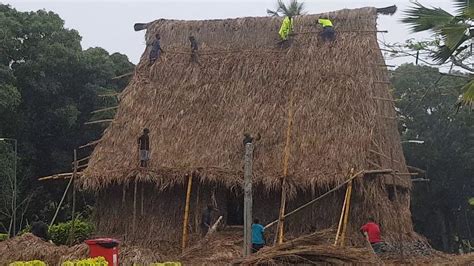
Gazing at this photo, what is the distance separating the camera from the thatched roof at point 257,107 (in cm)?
1739

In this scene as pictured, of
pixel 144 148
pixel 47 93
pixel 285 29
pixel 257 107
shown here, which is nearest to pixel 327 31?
pixel 285 29

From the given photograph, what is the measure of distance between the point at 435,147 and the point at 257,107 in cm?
1343

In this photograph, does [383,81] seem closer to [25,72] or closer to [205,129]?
[205,129]

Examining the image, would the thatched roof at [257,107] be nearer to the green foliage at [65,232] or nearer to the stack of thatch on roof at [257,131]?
the stack of thatch on roof at [257,131]

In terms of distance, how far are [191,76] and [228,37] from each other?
176cm

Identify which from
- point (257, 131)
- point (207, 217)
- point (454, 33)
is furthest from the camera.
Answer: point (257, 131)

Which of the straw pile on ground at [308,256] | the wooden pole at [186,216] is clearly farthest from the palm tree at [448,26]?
the wooden pole at [186,216]

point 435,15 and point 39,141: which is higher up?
point 435,15

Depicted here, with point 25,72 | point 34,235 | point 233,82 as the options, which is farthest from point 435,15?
point 25,72

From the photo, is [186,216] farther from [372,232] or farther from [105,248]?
[105,248]

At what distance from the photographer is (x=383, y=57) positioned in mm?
20406

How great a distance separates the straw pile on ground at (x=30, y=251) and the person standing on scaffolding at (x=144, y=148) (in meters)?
3.44

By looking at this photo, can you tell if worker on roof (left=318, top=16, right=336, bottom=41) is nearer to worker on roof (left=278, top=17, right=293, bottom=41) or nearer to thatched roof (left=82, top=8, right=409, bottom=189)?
thatched roof (left=82, top=8, right=409, bottom=189)

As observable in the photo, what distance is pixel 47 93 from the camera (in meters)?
28.0
